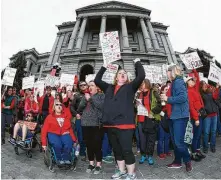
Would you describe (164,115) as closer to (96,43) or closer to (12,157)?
(12,157)

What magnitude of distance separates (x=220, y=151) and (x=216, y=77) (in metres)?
2.52

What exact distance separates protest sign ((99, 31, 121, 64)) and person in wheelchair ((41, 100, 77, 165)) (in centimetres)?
176

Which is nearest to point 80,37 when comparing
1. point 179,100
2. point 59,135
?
point 59,135

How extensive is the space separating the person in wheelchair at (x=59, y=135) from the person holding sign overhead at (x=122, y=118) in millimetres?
1342

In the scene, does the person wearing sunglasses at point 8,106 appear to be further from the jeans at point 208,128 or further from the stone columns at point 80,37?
the stone columns at point 80,37

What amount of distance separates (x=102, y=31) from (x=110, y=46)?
30.5 metres

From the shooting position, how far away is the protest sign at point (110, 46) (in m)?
5.41

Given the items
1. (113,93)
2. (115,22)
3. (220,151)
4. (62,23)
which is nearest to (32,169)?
(113,93)

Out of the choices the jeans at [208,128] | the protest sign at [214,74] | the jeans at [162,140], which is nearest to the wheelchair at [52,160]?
the jeans at [162,140]

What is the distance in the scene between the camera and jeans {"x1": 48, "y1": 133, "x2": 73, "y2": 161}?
15.0 ft

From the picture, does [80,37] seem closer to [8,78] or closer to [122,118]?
[8,78]

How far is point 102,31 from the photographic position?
115 ft

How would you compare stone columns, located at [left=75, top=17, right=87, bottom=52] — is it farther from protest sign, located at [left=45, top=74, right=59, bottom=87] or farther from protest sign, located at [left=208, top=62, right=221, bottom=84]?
protest sign, located at [left=208, top=62, right=221, bottom=84]

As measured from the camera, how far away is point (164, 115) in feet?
17.2
